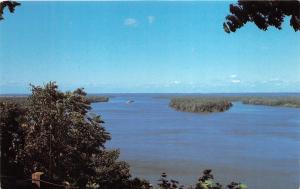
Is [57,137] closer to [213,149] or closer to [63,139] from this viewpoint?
[63,139]

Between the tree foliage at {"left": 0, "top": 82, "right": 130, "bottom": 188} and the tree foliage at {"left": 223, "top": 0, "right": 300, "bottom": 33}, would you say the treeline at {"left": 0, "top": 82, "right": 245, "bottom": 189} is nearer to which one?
the tree foliage at {"left": 0, "top": 82, "right": 130, "bottom": 188}

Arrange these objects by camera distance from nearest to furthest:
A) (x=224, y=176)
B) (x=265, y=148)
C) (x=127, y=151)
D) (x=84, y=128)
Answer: (x=84, y=128) < (x=224, y=176) < (x=127, y=151) < (x=265, y=148)

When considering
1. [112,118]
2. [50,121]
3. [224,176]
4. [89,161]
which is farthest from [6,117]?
[112,118]

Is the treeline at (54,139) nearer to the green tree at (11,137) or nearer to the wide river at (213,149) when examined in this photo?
the green tree at (11,137)

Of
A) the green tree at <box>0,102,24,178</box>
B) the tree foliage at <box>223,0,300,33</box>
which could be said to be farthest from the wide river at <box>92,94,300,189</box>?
the tree foliage at <box>223,0,300,33</box>

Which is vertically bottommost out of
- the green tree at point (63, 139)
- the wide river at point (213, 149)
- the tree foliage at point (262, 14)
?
the wide river at point (213, 149)

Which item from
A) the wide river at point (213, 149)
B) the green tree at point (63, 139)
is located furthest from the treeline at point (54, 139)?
the wide river at point (213, 149)

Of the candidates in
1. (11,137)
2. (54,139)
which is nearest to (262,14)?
(11,137)

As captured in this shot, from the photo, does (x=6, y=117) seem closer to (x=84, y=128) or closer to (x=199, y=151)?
(x=84, y=128)
